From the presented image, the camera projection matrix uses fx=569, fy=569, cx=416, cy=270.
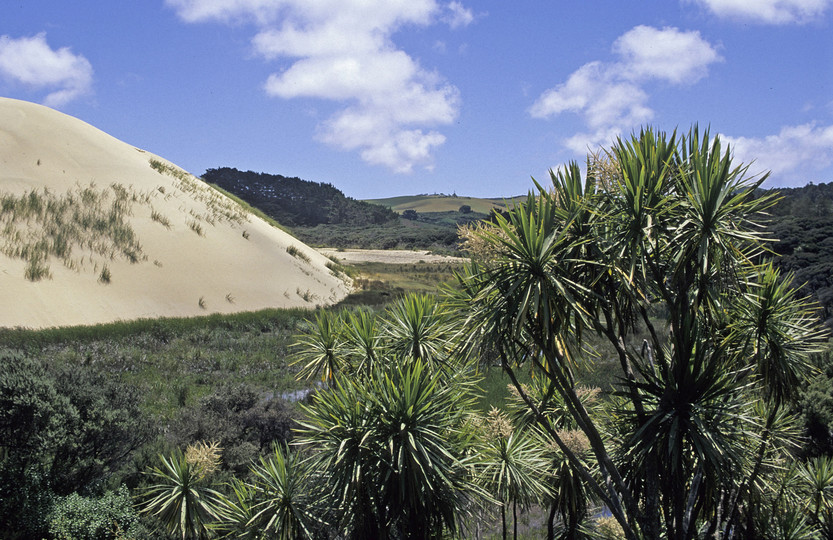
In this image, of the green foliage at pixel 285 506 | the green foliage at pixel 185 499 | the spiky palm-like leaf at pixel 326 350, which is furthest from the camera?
the spiky palm-like leaf at pixel 326 350

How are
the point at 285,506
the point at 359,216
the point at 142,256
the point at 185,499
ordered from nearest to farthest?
the point at 285,506 → the point at 185,499 → the point at 142,256 → the point at 359,216

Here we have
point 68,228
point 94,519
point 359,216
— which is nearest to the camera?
point 94,519

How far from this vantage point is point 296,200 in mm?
136000

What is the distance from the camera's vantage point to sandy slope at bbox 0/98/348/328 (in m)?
21.8

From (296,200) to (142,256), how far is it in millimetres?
111556

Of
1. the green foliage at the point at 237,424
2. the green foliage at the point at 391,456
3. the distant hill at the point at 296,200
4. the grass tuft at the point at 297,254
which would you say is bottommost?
the green foliage at the point at 237,424

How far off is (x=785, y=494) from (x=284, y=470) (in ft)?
26.4

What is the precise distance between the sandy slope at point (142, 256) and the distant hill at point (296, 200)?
291ft

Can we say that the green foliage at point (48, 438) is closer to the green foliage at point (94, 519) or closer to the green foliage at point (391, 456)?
the green foliage at point (94, 519)

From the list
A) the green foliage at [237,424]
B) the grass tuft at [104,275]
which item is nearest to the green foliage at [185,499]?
the green foliage at [237,424]

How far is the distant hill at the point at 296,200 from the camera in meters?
130

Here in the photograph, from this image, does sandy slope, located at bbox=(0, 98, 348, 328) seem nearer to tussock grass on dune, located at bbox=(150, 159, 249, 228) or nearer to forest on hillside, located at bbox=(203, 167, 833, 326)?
tussock grass on dune, located at bbox=(150, 159, 249, 228)

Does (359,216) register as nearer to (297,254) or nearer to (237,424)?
(297,254)

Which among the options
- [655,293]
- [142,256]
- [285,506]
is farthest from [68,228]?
[655,293]
